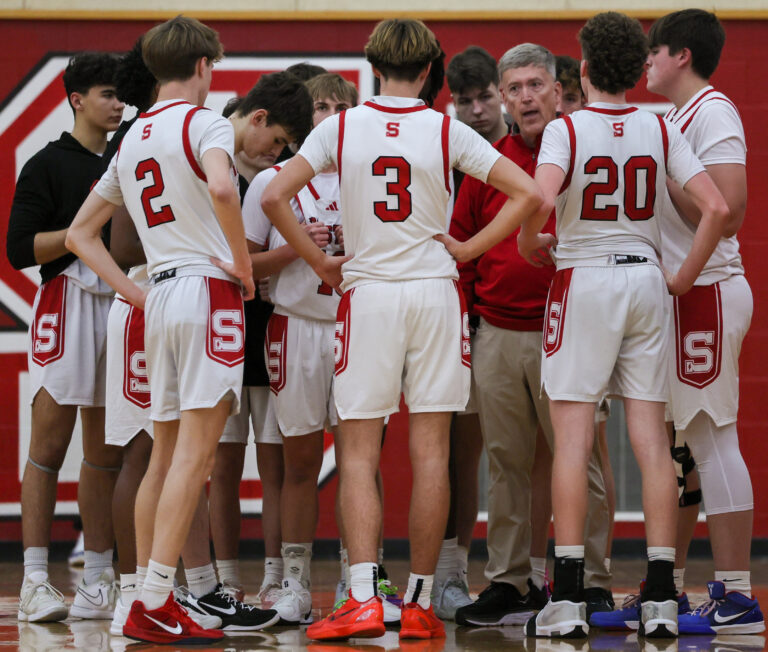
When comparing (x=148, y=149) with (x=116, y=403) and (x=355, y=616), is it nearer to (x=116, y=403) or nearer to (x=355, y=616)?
(x=116, y=403)

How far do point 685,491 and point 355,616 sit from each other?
151 cm

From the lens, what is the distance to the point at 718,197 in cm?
365

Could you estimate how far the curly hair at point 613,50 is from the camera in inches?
145

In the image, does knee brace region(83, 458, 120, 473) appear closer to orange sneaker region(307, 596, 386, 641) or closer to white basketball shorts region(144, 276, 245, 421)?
white basketball shorts region(144, 276, 245, 421)

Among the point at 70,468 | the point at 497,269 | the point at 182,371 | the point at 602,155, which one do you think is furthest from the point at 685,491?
the point at 70,468

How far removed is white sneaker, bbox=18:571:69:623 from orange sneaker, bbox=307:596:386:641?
112 centimetres

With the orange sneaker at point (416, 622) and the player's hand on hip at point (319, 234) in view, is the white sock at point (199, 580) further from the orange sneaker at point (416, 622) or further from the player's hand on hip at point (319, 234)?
the player's hand on hip at point (319, 234)

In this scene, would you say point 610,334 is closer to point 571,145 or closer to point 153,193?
point 571,145

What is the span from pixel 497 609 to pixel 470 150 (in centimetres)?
168

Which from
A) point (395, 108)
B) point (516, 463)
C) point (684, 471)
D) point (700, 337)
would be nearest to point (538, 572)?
point (516, 463)

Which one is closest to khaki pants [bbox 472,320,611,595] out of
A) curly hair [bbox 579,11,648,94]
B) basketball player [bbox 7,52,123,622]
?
curly hair [bbox 579,11,648,94]

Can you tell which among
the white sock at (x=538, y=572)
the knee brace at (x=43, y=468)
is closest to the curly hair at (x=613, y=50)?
the white sock at (x=538, y=572)

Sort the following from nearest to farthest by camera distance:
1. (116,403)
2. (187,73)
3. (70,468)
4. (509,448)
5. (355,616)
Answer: (355,616)
(187,73)
(116,403)
(509,448)
(70,468)

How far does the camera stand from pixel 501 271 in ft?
13.9
